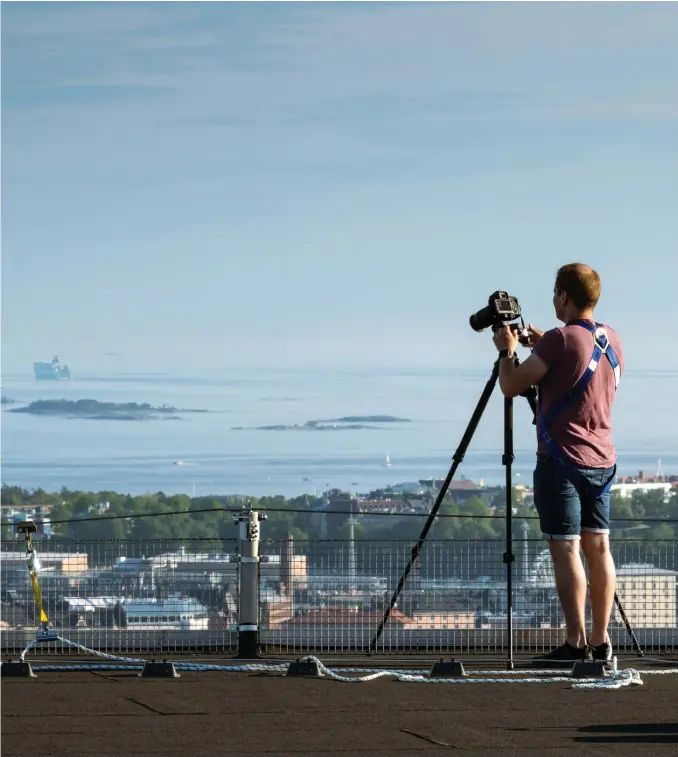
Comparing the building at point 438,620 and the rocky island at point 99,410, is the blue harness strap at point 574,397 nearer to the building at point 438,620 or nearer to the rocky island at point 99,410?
the building at point 438,620

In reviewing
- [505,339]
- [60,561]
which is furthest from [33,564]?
[505,339]

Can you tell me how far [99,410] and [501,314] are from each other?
99804mm

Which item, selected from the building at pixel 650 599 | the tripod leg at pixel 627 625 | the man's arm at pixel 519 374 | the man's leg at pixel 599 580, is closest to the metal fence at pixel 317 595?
the building at pixel 650 599

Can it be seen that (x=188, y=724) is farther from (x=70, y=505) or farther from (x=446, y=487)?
(x=70, y=505)

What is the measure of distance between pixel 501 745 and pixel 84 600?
11.6 feet

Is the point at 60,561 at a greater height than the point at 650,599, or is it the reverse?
the point at 60,561

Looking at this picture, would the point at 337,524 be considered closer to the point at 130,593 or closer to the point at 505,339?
the point at 130,593

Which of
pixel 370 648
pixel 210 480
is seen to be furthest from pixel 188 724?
pixel 210 480

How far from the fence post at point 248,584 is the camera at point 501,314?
1.58m

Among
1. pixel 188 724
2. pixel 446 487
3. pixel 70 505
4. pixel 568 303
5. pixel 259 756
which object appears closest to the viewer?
pixel 259 756

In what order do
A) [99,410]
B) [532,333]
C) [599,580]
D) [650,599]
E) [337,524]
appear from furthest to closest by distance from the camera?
[99,410]
[337,524]
[650,599]
[532,333]
[599,580]

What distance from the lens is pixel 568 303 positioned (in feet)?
21.2

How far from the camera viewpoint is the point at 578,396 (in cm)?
633

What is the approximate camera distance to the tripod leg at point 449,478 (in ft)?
23.3
